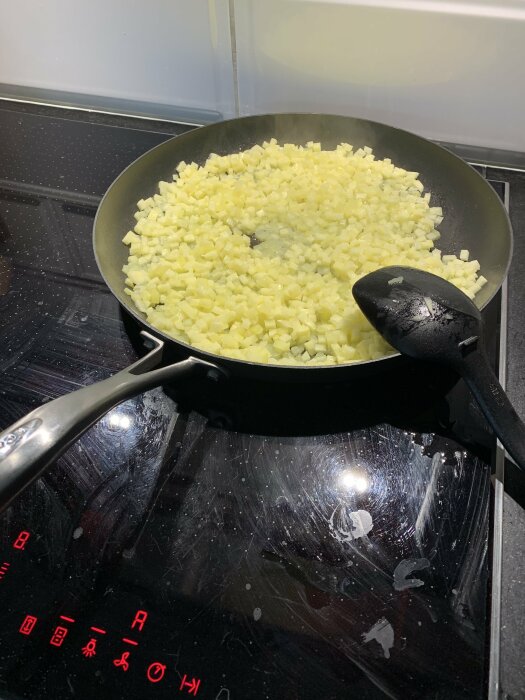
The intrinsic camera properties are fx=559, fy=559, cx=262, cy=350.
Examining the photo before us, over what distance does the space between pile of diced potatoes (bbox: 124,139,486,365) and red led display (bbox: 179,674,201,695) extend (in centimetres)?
42

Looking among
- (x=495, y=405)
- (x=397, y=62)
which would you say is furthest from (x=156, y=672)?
(x=397, y=62)

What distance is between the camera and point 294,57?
49.8 inches

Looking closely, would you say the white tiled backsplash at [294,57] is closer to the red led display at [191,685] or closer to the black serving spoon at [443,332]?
the black serving spoon at [443,332]

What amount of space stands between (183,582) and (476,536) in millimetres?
376

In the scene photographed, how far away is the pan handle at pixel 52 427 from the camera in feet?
1.86

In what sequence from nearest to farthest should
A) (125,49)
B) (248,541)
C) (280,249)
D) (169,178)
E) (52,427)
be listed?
(52,427) → (248,541) → (280,249) → (169,178) → (125,49)

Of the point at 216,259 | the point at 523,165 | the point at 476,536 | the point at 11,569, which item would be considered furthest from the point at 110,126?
the point at 476,536

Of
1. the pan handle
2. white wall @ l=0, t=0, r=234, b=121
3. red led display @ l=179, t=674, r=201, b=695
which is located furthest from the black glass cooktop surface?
white wall @ l=0, t=0, r=234, b=121

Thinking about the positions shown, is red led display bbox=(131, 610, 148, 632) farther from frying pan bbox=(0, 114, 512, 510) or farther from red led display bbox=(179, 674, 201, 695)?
frying pan bbox=(0, 114, 512, 510)

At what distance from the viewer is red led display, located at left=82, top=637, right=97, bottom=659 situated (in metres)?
0.64

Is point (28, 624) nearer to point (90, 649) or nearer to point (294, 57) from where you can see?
point (90, 649)

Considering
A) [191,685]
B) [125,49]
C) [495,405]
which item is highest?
[125,49]

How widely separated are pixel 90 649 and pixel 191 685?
124mm

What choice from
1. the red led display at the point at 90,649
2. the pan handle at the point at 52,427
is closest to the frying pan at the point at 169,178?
the pan handle at the point at 52,427
